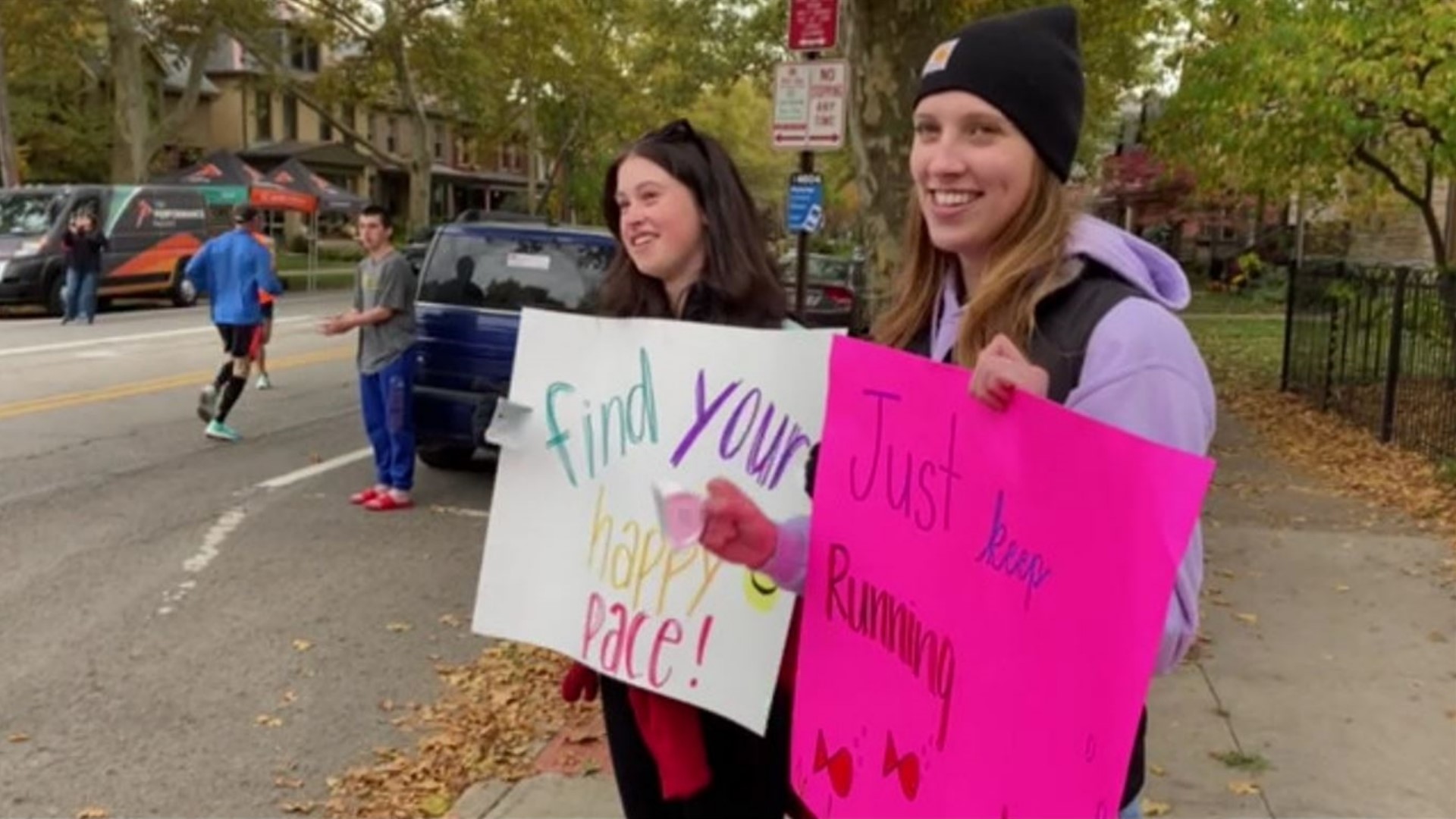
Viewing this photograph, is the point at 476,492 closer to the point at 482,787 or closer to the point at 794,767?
the point at 482,787

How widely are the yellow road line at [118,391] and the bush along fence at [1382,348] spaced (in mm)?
10935

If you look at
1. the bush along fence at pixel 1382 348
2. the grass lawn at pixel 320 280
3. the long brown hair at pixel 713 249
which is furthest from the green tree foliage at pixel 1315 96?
the grass lawn at pixel 320 280

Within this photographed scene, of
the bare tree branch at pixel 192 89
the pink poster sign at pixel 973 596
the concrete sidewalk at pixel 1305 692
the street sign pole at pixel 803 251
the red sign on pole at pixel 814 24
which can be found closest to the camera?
the pink poster sign at pixel 973 596

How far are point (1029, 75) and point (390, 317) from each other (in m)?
6.49

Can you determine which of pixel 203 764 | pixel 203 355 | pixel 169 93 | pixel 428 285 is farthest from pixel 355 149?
pixel 203 764

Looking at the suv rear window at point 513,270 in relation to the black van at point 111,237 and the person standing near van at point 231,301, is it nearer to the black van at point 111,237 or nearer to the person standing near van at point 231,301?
the person standing near van at point 231,301

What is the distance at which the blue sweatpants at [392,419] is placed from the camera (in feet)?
25.5

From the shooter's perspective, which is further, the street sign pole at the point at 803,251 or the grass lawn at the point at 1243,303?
the grass lawn at the point at 1243,303

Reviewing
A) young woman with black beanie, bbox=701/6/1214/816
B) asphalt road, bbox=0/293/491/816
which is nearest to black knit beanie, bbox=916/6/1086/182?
young woman with black beanie, bbox=701/6/1214/816

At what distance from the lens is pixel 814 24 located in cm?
786

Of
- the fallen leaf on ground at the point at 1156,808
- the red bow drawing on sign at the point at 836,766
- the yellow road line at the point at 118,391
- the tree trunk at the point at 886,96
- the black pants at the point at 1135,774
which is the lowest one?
the fallen leaf on ground at the point at 1156,808

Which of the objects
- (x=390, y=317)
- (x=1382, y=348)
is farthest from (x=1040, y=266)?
(x=1382, y=348)

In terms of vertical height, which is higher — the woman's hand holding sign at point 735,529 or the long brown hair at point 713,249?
the long brown hair at point 713,249

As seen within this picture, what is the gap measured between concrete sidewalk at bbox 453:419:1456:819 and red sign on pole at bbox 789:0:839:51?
3730mm
